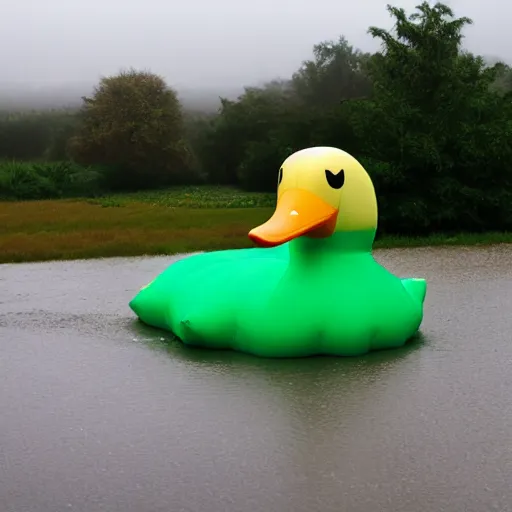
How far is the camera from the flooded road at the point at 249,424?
392 centimetres

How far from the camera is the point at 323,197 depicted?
6305mm

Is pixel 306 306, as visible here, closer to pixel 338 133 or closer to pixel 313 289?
pixel 313 289

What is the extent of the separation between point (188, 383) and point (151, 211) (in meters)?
14.6

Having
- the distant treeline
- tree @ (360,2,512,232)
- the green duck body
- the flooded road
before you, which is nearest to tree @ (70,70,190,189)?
Answer: the distant treeline

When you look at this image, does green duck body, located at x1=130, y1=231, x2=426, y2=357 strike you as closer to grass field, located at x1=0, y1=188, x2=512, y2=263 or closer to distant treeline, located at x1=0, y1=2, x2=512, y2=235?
grass field, located at x1=0, y1=188, x2=512, y2=263

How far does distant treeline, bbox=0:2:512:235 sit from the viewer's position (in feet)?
50.0

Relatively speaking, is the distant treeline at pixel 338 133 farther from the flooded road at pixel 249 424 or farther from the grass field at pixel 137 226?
the flooded road at pixel 249 424

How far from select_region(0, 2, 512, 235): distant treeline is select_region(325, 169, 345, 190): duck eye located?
852cm

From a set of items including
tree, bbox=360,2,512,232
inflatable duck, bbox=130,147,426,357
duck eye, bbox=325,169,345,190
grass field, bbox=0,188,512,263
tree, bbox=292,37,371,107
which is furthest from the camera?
tree, bbox=292,37,371,107

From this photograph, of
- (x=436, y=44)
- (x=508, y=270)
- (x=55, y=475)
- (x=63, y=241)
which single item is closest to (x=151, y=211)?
(x=63, y=241)

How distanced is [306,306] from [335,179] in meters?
0.93

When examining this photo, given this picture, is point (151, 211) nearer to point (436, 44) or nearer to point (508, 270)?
point (436, 44)

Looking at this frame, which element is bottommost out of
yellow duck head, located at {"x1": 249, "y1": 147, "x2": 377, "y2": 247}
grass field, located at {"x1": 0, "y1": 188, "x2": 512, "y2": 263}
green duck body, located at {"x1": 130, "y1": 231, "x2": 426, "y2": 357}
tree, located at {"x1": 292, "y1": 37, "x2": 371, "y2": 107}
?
grass field, located at {"x1": 0, "y1": 188, "x2": 512, "y2": 263}

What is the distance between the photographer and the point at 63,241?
565 inches
